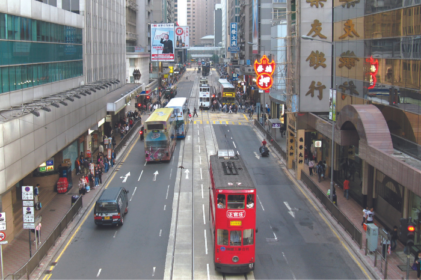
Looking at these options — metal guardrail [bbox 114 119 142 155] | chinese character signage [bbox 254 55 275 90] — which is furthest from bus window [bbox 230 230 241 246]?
metal guardrail [bbox 114 119 142 155]

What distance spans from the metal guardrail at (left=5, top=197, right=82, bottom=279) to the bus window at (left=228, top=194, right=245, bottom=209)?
8.76 meters

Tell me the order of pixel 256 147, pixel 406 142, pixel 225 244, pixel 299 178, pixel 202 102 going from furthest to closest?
pixel 202 102 → pixel 256 147 → pixel 299 178 → pixel 406 142 → pixel 225 244

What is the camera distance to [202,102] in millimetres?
83625

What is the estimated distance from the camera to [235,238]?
1964 centimetres

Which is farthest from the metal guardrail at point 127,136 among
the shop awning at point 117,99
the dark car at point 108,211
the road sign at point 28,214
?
the road sign at point 28,214

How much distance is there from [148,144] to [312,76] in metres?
15.5

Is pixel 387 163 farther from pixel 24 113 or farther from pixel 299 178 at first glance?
pixel 24 113

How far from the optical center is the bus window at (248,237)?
1953cm

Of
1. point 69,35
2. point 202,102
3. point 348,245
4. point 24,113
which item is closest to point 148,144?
point 69,35

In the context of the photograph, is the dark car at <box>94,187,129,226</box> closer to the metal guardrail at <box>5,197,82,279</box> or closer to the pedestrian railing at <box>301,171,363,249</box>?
the metal guardrail at <box>5,197,82,279</box>

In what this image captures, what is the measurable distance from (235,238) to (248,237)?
54 centimetres

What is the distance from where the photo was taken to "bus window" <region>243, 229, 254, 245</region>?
19.5 metres

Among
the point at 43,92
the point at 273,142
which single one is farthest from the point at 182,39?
the point at 43,92

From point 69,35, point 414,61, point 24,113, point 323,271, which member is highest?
point 69,35
